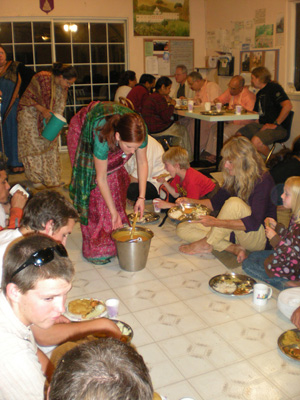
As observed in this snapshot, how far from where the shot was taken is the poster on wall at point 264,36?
594cm

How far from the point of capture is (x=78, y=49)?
6.60 metres

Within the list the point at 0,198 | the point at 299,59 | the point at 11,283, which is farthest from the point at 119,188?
the point at 299,59

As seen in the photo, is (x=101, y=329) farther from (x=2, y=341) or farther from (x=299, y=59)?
(x=299, y=59)

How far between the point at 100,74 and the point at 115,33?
0.67 metres

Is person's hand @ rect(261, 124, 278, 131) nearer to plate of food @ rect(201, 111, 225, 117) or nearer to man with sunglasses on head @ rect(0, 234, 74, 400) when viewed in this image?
plate of food @ rect(201, 111, 225, 117)

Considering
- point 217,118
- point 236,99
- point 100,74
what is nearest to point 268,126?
point 217,118

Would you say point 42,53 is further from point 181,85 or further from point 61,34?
point 181,85

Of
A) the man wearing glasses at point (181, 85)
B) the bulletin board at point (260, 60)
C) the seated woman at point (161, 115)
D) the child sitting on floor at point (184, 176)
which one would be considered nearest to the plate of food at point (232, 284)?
the child sitting on floor at point (184, 176)

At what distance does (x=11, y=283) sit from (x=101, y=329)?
24.6 inches

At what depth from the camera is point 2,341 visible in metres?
1.15

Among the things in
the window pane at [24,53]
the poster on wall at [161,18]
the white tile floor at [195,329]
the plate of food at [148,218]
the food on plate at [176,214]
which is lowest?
the white tile floor at [195,329]

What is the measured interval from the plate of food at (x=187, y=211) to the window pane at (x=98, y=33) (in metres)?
4.10

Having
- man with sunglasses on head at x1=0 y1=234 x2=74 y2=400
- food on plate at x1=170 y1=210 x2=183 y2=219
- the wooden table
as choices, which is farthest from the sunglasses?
the wooden table

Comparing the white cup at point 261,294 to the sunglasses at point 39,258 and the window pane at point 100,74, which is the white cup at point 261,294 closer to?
the sunglasses at point 39,258
